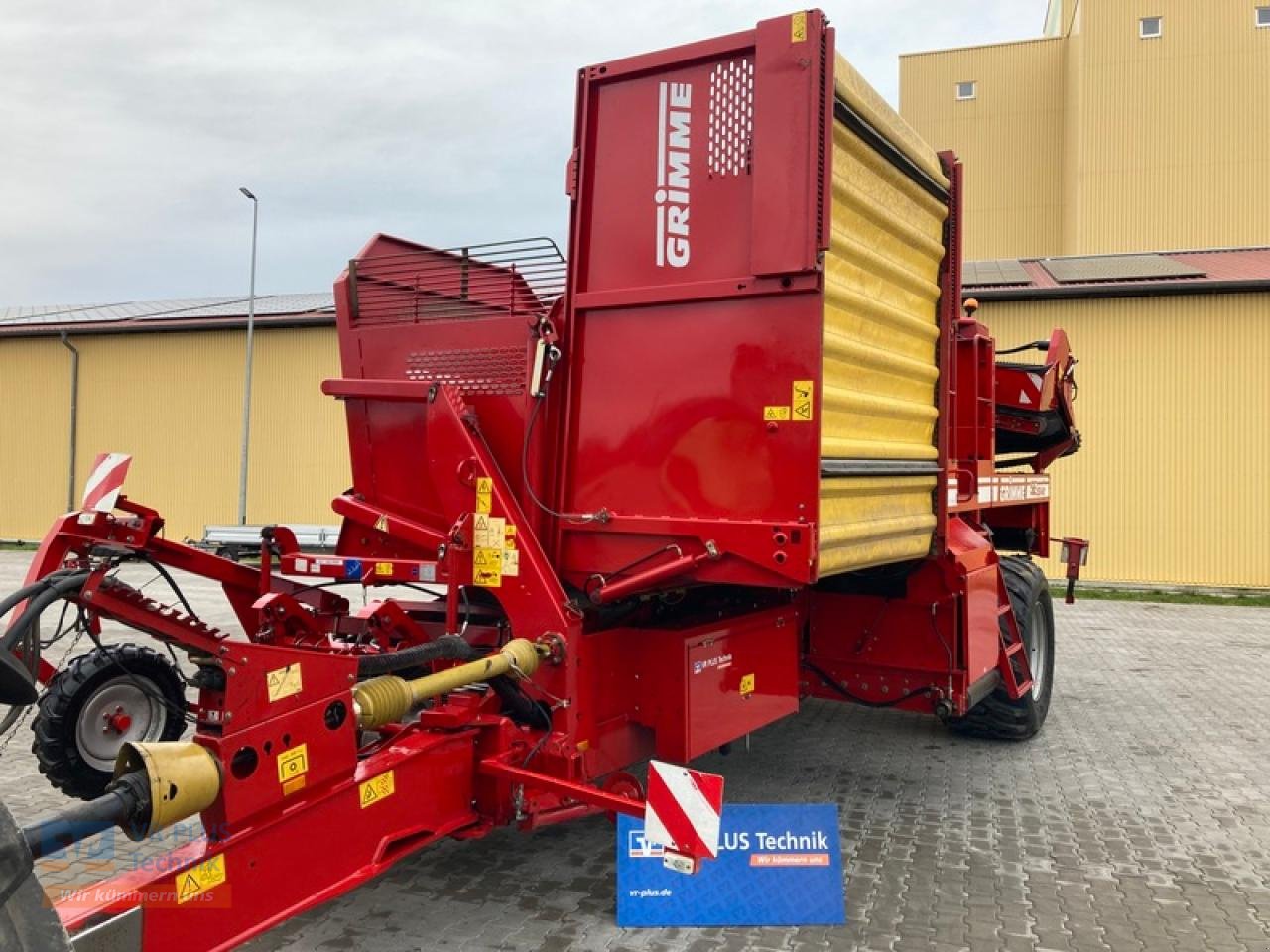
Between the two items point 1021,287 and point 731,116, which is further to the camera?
point 1021,287

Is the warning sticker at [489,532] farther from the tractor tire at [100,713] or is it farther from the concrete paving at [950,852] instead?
the tractor tire at [100,713]

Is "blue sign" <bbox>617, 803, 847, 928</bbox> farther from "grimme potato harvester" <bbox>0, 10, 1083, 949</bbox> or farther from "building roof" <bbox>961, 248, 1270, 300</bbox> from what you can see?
Answer: "building roof" <bbox>961, 248, 1270, 300</bbox>

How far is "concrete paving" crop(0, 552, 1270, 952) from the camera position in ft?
11.9

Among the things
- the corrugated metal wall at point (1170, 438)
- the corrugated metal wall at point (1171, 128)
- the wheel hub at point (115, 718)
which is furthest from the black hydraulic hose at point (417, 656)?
the corrugated metal wall at point (1171, 128)

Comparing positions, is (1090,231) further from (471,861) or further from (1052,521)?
(471,861)

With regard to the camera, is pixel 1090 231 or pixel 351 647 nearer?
pixel 351 647

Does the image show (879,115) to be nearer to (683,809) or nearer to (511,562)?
(511,562)

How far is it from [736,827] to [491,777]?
40.3 inches

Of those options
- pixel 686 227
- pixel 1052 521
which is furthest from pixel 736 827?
pixel 1052 521

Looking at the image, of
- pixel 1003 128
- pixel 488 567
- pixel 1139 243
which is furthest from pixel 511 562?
pixel 1003 128

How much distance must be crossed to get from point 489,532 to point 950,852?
2576mm

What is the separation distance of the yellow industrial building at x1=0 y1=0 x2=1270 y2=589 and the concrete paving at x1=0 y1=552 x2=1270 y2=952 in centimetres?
924

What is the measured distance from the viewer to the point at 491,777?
3.44 metres

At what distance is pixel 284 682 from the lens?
2652 millimetres
